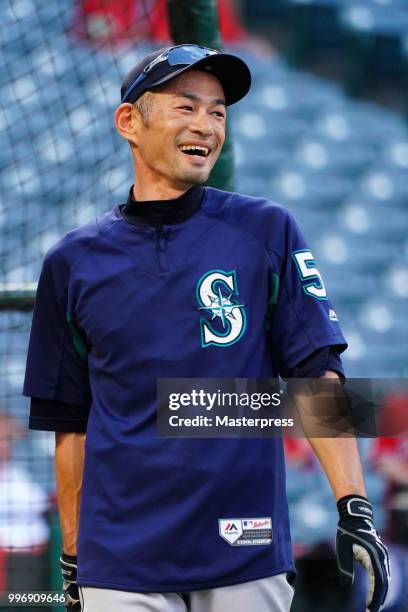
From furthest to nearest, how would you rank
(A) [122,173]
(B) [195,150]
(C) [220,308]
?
(A) [122,173] < (B) [195,150] < (C) [220,308]

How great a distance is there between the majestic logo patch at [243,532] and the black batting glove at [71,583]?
326mm

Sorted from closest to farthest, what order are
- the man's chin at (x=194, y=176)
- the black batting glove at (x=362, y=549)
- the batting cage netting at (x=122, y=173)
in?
the black batting glove at (x=362, y=549), the man's chin at (x=194, y=176), the batting cage netting at (x=122, y=173)

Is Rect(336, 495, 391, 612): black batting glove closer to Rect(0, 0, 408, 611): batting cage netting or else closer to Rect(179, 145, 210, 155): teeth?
Rect(179, 145, 210, 155): teeth

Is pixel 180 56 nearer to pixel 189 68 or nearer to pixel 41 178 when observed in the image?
pixel 189 68

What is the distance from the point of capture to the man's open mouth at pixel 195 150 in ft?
5.65

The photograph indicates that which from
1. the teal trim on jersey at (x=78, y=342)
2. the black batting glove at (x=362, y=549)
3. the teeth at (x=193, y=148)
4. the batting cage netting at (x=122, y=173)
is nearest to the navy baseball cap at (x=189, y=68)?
the teeth at (x=193, y=148)

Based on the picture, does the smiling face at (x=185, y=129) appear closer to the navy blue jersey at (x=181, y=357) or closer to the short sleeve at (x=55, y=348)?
the navy blue jersey at (x=181, y=357)

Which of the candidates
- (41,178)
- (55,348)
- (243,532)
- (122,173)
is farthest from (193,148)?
(41,178)

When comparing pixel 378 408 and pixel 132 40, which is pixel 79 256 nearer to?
pixel 378 408

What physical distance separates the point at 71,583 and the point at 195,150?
2.37 feet

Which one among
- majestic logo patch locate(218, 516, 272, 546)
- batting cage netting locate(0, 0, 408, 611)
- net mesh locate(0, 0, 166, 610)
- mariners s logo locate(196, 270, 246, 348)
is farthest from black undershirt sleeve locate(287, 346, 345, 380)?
batting cage netting locate(0, 0, 408, 611)

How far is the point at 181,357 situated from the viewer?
1602mm

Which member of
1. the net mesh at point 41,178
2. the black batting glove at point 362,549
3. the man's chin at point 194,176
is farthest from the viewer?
the net mesh at point 41,178

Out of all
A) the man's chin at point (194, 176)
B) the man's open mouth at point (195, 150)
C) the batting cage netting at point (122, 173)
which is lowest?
the batting cage netting at point (122, 173)
